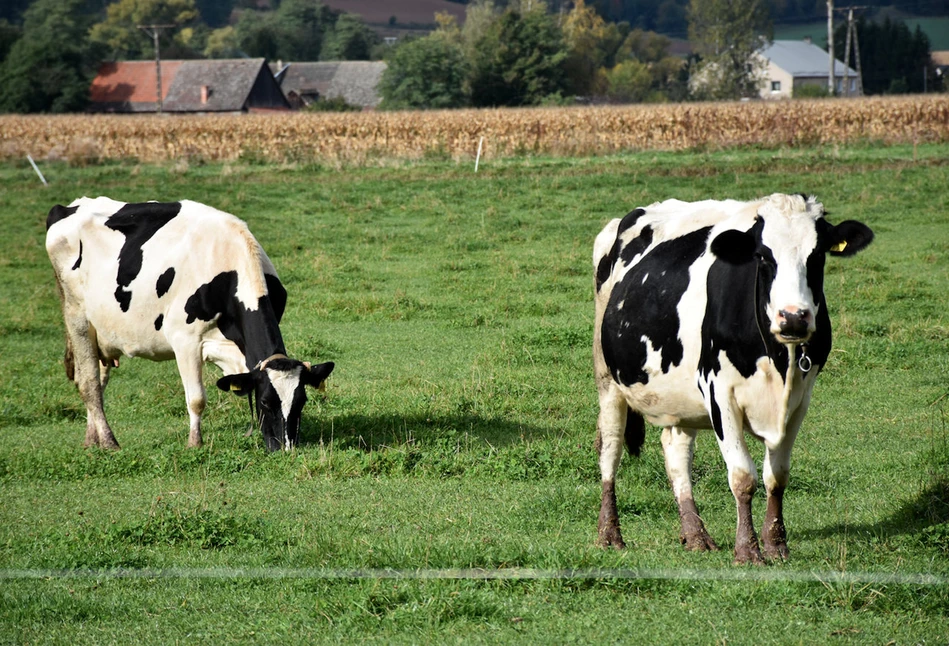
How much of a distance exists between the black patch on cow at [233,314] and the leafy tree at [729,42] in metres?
98.0

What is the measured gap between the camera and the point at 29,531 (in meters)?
7.67

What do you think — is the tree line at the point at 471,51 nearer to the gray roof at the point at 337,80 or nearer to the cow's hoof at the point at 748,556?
the gray roof at the point at 337,80

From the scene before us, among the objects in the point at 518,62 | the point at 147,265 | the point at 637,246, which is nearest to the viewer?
the point at 637,246

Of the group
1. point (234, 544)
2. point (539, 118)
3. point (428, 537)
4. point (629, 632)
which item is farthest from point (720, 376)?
point (539, 118)

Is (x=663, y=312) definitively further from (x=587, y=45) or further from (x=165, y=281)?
(x=587, y=45)

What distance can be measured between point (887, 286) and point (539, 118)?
3005cm

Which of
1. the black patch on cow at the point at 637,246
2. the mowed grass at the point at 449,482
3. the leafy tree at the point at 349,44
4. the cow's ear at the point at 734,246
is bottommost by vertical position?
the mowed grass at the point at 449,482

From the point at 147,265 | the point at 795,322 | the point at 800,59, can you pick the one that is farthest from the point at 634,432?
the point at 800,59

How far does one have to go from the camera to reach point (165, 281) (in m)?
10.5

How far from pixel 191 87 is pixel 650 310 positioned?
87.5 meters

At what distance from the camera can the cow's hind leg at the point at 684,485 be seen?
6.73 meters

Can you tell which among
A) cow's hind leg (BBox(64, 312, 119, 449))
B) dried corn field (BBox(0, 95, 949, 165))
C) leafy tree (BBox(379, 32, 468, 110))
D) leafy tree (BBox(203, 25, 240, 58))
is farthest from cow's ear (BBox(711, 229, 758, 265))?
leafy tree (BBox(203, 25, 240, 58))

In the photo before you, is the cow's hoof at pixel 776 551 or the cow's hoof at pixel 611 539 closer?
the cow's hoof at pixel 776 551

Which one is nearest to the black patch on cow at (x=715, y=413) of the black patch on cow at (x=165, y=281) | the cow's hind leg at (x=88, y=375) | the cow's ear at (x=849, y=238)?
the cow's ear at (x=849, y=238)
